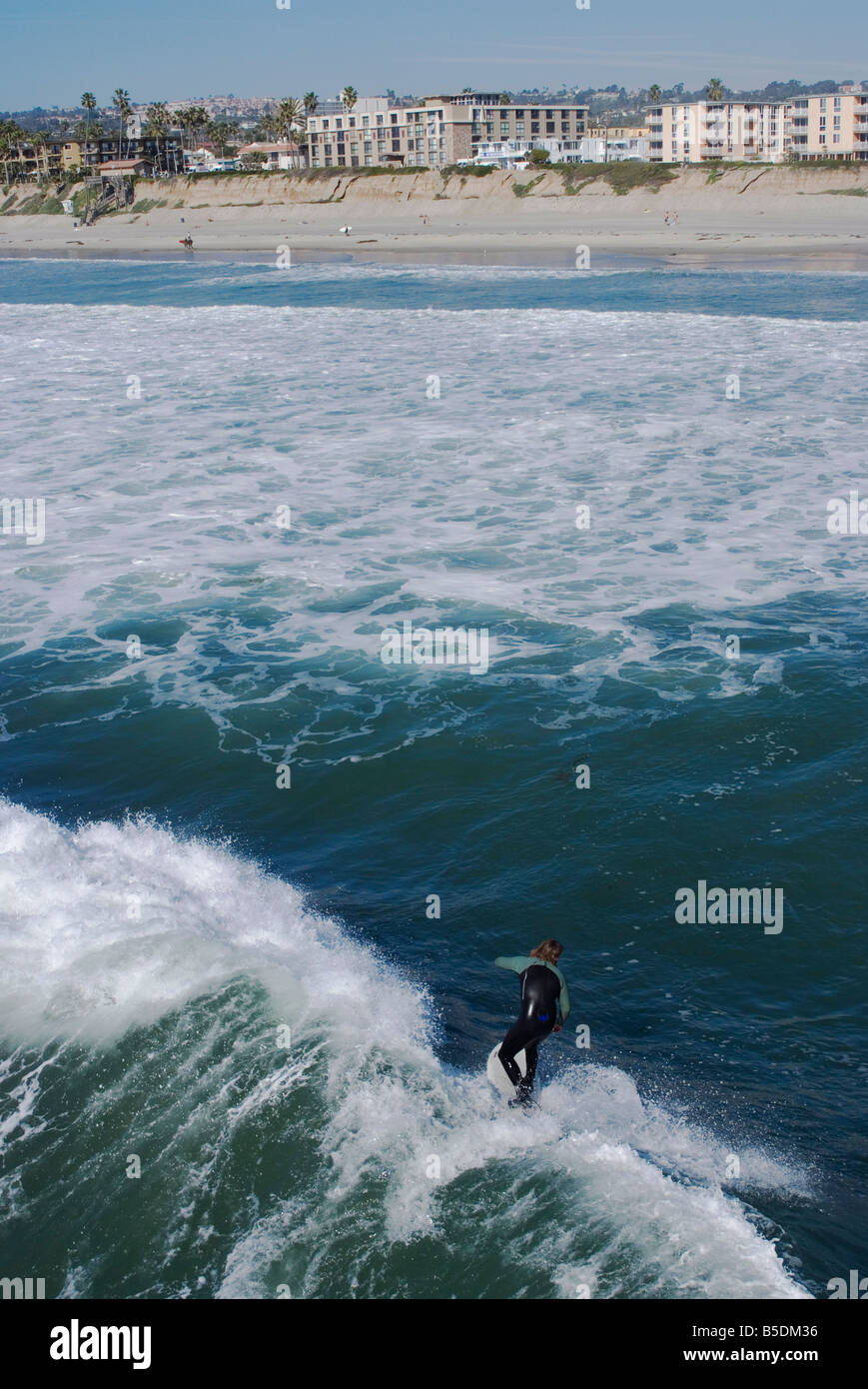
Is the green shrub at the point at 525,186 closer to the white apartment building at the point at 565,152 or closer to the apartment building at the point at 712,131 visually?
the white apartment building at the point at 565,152

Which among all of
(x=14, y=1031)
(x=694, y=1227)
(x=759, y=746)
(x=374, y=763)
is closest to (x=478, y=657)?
(x=374, y=763)

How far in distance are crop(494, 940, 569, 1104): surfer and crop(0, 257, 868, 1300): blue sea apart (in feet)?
0.73

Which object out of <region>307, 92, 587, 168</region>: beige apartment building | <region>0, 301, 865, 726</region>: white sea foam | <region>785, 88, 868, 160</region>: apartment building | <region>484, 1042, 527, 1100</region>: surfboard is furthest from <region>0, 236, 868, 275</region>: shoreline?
<region>785, 88, 868, 160</region>: apartment building

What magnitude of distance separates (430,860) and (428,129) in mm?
180225

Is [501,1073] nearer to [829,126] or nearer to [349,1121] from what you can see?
[349,1121]

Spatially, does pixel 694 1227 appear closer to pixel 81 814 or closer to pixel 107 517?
pixel 81 814

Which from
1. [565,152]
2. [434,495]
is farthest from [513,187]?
[434,495]

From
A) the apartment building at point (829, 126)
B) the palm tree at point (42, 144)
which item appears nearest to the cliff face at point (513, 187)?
the palm tree at point (42, 144)

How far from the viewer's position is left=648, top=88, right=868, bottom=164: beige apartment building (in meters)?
145

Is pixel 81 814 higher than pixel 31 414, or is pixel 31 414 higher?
pixel 31 414

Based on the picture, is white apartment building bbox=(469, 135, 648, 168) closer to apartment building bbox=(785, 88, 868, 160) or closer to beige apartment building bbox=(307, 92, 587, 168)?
beige apartment building bbox=(307, 92, 587, 168)

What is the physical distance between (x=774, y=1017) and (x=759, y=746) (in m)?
4.29
